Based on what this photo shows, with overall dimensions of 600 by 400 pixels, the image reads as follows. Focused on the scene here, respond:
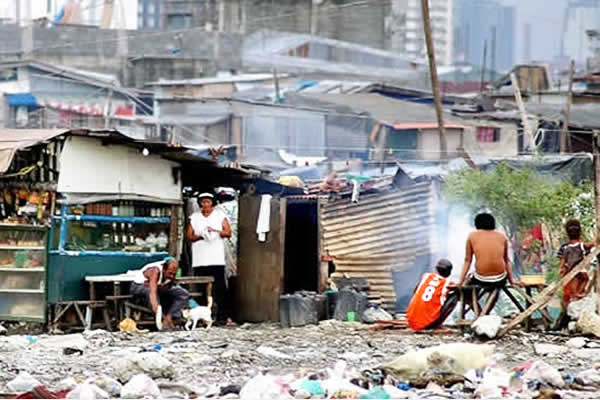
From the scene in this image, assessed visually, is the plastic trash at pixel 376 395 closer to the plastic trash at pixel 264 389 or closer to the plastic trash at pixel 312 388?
the plastic trash at pixel 312 388

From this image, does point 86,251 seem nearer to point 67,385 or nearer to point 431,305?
point 431,305

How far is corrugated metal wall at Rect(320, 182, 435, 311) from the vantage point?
20.3 m

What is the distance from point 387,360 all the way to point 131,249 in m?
4.93

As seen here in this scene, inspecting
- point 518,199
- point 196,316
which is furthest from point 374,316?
point 518,199

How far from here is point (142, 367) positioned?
40.1 ft

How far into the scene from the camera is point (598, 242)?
15.0 meters

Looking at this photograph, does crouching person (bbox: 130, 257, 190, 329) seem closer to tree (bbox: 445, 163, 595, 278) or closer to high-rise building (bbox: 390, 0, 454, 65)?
tree (bbox: 445, 163, 595, 278)

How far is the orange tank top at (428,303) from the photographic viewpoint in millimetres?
15438

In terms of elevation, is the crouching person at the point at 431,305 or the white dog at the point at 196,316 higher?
the crouching person at the point at 431,305

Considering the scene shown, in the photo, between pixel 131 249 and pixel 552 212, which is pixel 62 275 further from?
pixel 552 212

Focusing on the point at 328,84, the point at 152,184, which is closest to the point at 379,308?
the point at 152,184

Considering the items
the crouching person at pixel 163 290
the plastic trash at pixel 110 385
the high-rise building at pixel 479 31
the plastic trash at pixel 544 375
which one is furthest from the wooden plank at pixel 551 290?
the high-rise building at pixel 479 31

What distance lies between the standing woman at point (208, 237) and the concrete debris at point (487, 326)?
4.29 m

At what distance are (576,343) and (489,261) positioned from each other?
149cm
